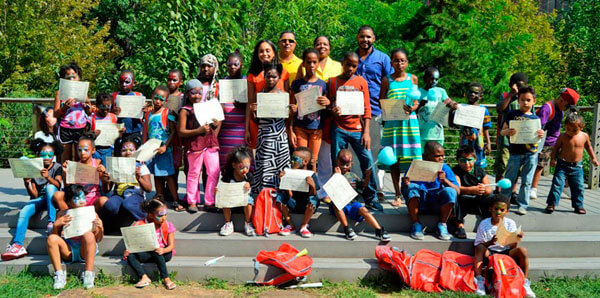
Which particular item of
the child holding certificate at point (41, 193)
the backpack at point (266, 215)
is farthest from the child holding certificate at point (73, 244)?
the backpack at point (266, 215)

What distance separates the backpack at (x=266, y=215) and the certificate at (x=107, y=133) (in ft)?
7.02

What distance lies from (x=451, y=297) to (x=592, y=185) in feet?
15.9

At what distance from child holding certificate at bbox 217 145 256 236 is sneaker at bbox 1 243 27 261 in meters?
2.16

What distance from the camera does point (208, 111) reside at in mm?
5559

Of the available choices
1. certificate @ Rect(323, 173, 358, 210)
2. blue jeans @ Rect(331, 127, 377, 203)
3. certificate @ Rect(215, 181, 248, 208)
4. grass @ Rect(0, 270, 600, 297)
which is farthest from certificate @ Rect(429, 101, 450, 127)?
certificate @ Rect(215, 181, 248, 208)

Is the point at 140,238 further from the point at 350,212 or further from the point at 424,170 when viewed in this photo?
the point at 424,170

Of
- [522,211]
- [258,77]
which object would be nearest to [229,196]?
[258,77]

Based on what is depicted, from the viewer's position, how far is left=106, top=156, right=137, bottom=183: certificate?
5.19 meters

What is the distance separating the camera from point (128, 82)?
20.6 ft

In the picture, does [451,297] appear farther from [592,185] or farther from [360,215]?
[592,185]

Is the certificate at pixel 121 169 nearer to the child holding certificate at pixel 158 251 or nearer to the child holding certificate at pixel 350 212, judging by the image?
the child holding certificate at pixel 158 251

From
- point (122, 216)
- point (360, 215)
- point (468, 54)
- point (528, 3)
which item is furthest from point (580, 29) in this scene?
point (122, 216)

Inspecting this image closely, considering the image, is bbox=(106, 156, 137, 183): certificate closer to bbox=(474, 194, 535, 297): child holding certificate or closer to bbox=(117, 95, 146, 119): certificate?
bbox=(117, 95, 146, 119): certificate

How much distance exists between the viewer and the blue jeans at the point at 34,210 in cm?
526
